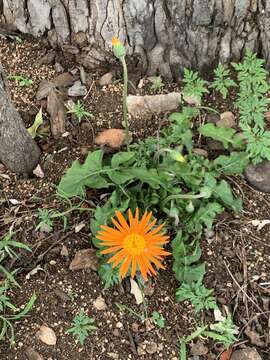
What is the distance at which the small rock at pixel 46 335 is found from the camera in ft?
8.58

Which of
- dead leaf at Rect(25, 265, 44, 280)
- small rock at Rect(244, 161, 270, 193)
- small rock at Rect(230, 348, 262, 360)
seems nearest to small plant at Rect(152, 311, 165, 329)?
small rock at Rect(230, 348, 262, 360)

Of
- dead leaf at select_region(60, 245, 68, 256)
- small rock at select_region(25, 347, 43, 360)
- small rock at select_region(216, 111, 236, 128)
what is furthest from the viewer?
small rock at select_region(216, 111, 236, 128)

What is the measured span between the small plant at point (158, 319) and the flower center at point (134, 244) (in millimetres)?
369

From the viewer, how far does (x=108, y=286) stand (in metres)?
2.68

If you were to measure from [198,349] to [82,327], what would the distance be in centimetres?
53

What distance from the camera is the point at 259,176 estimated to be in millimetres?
3010

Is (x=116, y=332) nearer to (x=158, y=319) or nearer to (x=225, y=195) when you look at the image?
(x=158, y=319)

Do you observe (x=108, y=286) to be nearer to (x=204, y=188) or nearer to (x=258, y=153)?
(x=204, y=188)

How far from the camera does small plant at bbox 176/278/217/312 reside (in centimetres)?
268

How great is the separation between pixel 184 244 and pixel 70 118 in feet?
3.11

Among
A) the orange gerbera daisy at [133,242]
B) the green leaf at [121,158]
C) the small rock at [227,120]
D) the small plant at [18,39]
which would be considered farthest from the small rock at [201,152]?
the small plant at [18,39]

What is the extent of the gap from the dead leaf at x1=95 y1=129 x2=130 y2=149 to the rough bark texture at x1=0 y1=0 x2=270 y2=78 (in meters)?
0.43

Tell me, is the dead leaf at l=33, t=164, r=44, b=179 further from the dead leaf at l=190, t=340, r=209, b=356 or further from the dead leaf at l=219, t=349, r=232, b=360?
the dead leaf at l=219, t=349, r=232, b=360

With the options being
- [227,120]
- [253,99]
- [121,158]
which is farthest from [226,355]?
[253,99]
